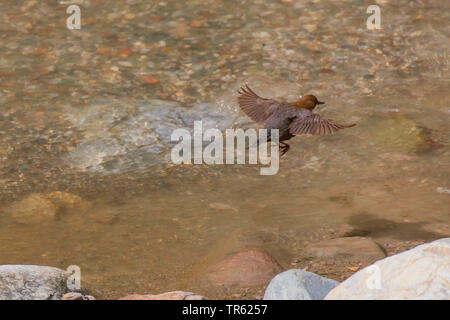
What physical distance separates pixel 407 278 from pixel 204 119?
3323mm

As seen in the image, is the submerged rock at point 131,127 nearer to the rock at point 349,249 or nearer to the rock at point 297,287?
the rock at point 349,249

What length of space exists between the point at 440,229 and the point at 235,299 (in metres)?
1.61

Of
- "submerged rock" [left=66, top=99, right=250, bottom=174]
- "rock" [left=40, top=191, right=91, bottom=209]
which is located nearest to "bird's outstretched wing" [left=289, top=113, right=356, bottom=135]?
"submerged rock" [left=66, top=99, right=250, bottom=174]

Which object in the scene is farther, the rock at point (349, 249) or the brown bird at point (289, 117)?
the brown bird at point (289, 117)

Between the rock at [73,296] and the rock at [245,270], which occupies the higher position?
the rock at [73,296]

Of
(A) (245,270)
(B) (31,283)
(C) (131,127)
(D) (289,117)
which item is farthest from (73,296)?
(C) (131,127)

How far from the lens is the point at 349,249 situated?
4512mm

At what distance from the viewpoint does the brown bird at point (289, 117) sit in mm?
4773

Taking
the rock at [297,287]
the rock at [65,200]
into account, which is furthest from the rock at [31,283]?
the rock at [65,200]

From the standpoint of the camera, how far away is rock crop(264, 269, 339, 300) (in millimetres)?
3590

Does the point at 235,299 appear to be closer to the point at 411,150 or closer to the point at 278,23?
the point at 411,150

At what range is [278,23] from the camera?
775cm

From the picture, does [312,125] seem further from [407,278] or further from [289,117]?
[407,278]

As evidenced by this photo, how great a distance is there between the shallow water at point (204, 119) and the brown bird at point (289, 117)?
655mm
